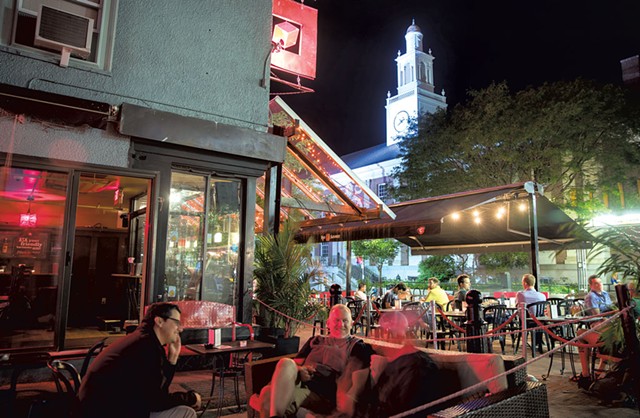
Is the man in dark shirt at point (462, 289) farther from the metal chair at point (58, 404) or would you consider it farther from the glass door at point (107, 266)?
the metal chair at point (58, 404)

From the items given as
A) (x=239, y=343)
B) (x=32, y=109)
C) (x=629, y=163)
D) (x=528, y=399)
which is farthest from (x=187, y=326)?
(x=629, y=163)

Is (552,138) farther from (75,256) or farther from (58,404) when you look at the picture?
(58,404)

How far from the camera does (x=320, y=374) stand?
3738 mm

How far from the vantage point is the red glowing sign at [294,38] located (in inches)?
338

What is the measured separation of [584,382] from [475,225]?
6.75 m

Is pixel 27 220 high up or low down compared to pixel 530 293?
up

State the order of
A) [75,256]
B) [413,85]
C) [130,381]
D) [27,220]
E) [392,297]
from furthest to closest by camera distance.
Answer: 1. [413,85]
2. [27,220]
3. [392,297]
4. [75,256]
5. [130,381]

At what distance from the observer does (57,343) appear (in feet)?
18.3

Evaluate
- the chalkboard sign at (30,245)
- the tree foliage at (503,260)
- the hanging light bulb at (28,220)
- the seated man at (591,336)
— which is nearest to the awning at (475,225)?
the seated man at (591,336)

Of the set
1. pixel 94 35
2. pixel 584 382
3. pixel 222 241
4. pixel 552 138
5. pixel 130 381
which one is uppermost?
pixel 552 138

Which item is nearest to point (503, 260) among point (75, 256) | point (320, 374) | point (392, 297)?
point (392, 297)

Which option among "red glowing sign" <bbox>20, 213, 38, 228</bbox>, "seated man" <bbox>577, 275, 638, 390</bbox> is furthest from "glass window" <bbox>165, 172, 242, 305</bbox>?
"red glowing sign" <bbox>20, 213, 38, 228</bbox>

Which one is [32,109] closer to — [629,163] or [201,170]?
[201,170]

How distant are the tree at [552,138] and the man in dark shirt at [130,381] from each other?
62.2 ft
